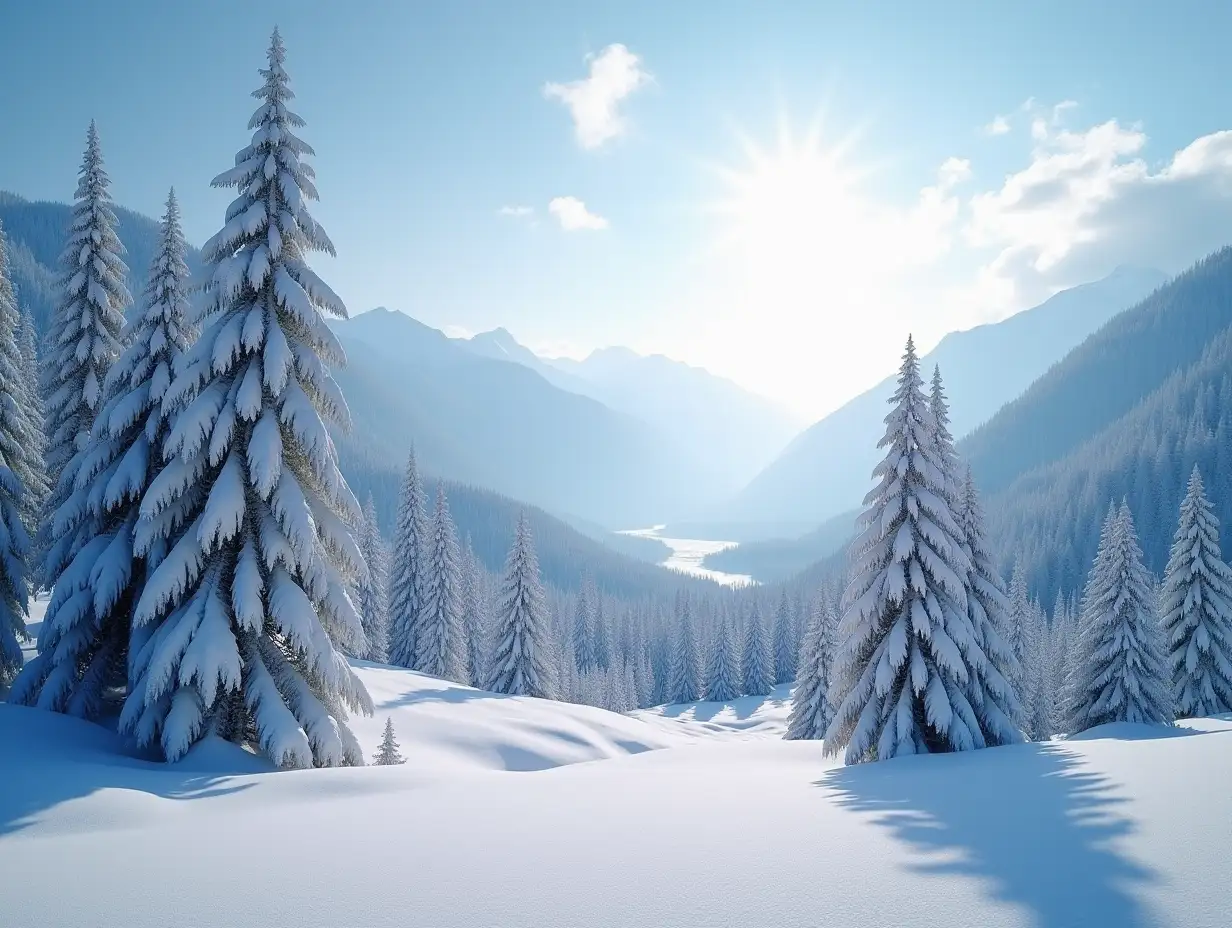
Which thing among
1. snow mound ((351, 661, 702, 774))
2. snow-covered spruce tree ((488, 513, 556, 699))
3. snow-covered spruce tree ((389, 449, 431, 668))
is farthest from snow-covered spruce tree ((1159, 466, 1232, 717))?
snow-covered spruce tree ((389, 449, 431, 668))

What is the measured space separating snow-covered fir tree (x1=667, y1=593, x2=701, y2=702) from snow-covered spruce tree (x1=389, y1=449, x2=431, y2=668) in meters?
37.8

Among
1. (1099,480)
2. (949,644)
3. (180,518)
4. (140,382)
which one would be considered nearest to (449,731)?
(180,518)

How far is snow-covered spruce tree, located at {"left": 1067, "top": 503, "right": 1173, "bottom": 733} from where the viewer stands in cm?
2502

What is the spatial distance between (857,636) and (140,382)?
62.8 feet

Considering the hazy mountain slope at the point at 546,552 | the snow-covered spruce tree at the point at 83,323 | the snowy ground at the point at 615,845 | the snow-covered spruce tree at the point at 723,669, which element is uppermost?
the hazy mountain slope at the point at 546,552

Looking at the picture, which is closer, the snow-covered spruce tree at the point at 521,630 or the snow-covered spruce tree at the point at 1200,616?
the snow-covered spruce tree at the point at 1200,616

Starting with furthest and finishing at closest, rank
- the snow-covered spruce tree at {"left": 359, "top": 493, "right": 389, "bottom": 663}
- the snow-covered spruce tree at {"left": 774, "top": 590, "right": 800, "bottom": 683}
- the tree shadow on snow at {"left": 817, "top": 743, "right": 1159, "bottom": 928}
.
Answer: the snow-covered spruce tree at {"left": 774, "top": 590, "right": 800, "bottom": 683} → the snow-covered spruce tree at {"left": 359, "top": 493, "right": 389, "bottom": 663} → the tree shadow on snow at {"left": 817, "top": 743, "right": 1159, "bottom": 928}

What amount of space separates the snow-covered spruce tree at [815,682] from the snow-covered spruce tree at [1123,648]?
42.2 feet

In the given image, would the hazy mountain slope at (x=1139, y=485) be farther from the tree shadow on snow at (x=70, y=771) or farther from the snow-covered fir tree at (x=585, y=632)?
the tree shadow on snow at (x=70, y=771)

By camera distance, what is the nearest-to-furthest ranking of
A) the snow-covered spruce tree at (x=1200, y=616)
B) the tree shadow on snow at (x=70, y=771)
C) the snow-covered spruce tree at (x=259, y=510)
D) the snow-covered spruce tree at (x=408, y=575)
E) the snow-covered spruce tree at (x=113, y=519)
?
1. the tree shadow on snow at (x=70, y=771)
2. the snow-covered spruce tree at (x=259, y=510)
3. the snow-covered spruce tree at (x=113, y=519)
4. the snow-covered spruce tree at (x=1200, y=616)
5. the snow-covered spruce tree at (x=408, y=575)

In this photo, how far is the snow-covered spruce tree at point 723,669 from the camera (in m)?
70.8

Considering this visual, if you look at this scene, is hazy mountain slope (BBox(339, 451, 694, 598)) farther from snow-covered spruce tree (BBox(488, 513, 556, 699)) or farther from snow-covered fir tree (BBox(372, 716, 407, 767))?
snow-covered fir tree (BBox(372, 716, 407, 767))

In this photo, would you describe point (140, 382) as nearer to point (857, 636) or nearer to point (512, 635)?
point (857, 636)

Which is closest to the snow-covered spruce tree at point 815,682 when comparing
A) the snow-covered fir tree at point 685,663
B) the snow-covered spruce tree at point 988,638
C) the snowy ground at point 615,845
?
the snow-covered spruce tree at point 988,638
